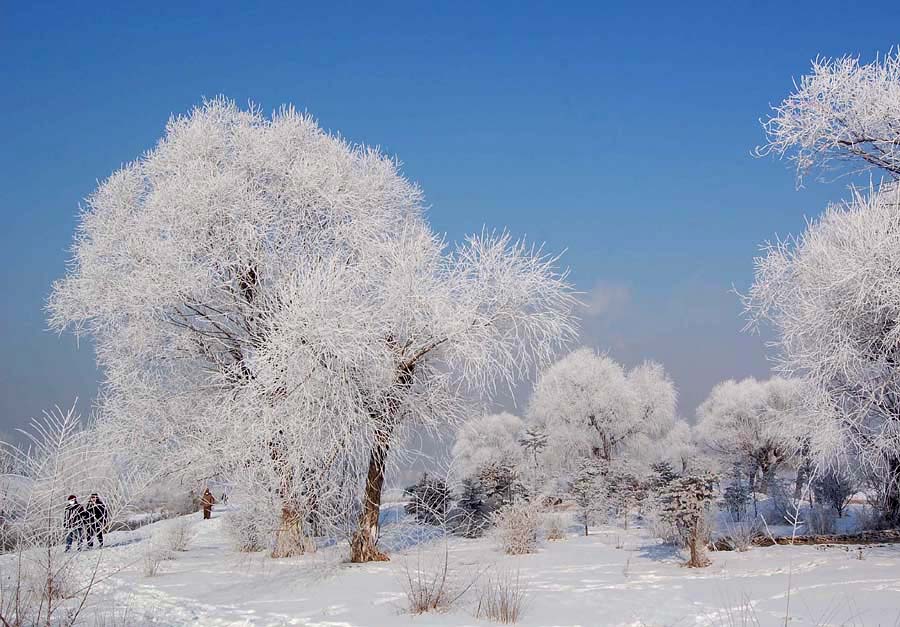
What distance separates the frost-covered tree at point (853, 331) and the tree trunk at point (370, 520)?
8183 mm

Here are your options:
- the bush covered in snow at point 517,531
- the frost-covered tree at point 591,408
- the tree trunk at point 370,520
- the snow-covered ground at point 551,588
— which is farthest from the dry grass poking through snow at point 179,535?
the frost-covered tree at point 591,408

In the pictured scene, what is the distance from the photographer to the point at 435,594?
8883 millimetres

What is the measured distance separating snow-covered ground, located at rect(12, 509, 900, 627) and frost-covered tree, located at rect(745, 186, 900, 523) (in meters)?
2.03

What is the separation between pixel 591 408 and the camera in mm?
35281

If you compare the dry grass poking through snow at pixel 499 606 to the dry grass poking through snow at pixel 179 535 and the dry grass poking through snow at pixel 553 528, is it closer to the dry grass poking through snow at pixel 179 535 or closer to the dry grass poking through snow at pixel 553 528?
the dry grass poking through snow at pixel 179 535

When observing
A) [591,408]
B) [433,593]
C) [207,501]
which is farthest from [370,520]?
[591,408]

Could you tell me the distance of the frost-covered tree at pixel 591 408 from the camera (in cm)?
3506

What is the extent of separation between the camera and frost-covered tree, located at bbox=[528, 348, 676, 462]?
35062 mm

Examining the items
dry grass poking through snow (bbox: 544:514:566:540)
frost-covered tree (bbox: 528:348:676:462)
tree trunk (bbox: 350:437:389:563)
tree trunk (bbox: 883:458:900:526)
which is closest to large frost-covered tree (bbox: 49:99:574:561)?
tree trunk (bbox: 350:437:389:563)

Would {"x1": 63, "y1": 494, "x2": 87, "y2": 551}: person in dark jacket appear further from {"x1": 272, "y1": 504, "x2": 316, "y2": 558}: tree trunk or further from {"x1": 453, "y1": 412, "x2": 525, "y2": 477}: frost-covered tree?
{"x1": 453, "y1": 412, "x2": 525, "y2": 477}: frost-covered tree

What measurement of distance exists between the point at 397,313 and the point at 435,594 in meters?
5.17

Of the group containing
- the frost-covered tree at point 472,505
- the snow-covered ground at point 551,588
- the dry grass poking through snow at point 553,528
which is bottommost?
the snow-covered ground at point 551,588

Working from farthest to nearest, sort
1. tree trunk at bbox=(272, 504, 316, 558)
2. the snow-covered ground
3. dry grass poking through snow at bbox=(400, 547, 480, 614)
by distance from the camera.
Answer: tree trunk at bbox=(272, 504, 316, 558) < dry grass poking through snow at bbox=(400, 547, 480, 614) < the snow-covered ground

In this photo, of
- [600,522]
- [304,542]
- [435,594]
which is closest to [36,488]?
[435,594]
